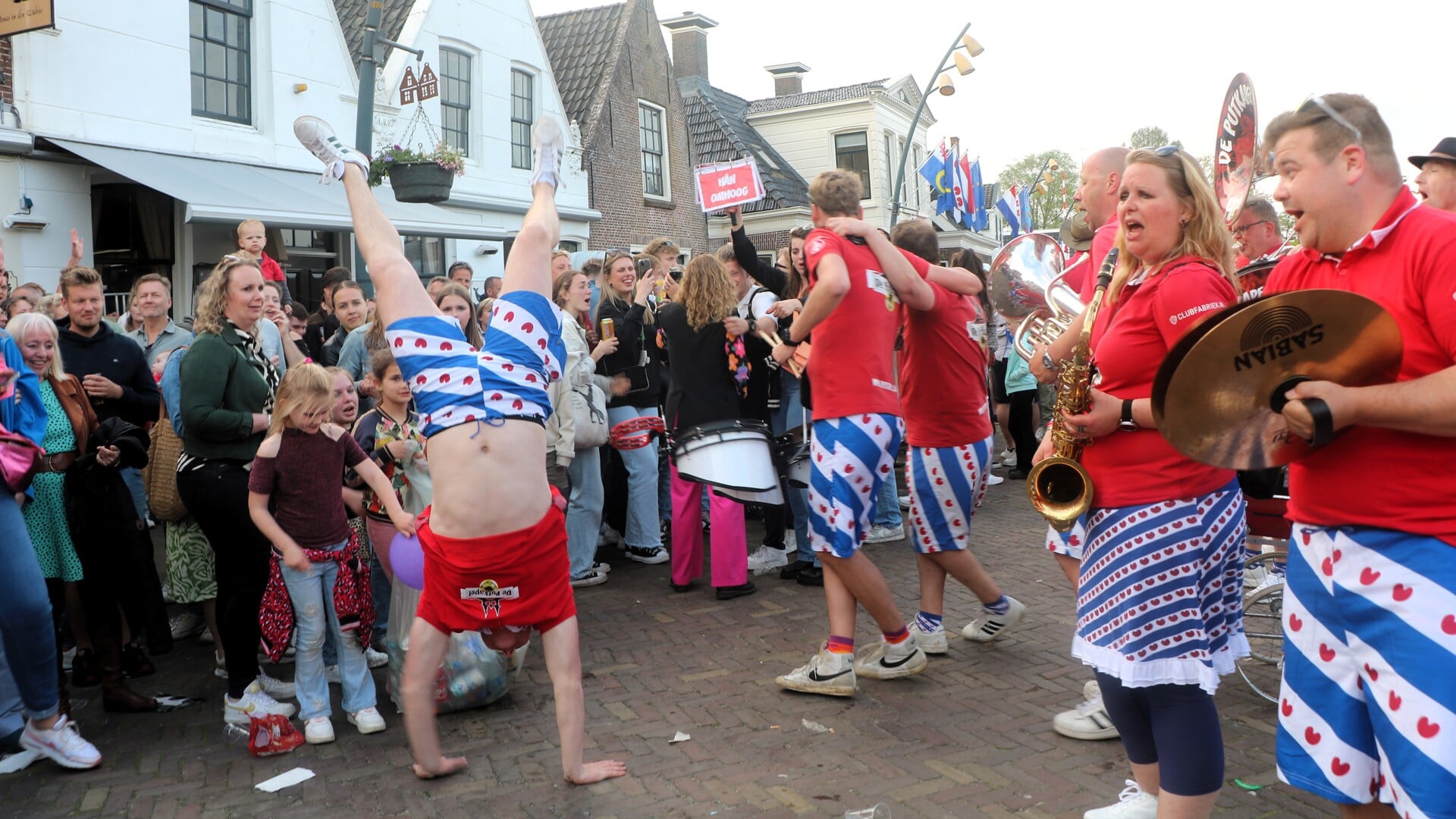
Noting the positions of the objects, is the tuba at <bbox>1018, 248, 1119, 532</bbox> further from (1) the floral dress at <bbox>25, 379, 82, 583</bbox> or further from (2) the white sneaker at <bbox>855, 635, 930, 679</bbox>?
(1) the floral dress at <bbox>25, 379, 82, 583</bbox>

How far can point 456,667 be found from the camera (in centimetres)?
462

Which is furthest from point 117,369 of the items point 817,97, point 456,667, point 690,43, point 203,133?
point 817,97

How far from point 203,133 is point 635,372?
7765 mm

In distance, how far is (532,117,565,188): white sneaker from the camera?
424 centimetres

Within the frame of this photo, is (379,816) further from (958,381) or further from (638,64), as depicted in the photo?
(638,64)

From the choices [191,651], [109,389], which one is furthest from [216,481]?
[191,651]

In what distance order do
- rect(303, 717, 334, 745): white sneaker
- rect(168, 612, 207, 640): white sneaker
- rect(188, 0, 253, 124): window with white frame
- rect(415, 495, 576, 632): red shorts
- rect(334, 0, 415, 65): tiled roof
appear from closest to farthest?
rect(415, 495, 576, 632): red shorts
rect(303, 717, 334, 745): white sneaker
rect(168, 612, 207, 640): white sneaker
rect(188, 0, 253, 124): window with white frame
rect(334, 0, 415, 65): tiled roof

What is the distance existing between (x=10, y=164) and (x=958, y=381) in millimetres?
9737

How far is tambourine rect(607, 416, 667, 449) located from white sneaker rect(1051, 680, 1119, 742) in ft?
12.2

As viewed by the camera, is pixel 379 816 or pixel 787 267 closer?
pixel 379 816

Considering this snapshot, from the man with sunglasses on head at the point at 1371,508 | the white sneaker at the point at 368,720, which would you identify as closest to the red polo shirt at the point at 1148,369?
the man with sunglasses on head at the point at 1371,508

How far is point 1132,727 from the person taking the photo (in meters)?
3.00

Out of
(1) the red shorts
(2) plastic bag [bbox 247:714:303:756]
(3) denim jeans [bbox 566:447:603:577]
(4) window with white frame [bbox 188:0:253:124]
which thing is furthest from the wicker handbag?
(4) window with white frame [bbox 188:0:253:124]

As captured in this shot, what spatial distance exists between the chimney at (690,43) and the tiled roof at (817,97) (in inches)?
140
